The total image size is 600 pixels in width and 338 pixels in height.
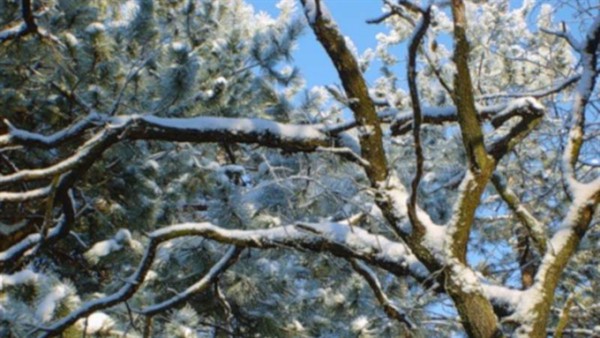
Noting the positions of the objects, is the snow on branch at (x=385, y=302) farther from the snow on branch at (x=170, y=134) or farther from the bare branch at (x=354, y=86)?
the snow on branch at (x=170, y=134)

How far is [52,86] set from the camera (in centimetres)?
489

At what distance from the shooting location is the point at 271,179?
13.3ft

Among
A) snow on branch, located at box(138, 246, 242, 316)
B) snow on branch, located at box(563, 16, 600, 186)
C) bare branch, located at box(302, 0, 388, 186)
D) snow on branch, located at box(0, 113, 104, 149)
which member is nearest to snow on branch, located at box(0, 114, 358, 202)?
snow on branch, located at box(0, 113, 104, 149)

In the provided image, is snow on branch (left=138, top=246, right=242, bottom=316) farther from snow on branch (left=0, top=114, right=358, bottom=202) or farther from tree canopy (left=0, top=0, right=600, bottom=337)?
snow on branch (left=0, top=114, right=358, bottom=202)

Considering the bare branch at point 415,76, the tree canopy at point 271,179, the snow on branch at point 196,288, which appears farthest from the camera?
the snow on branch at point 196,288

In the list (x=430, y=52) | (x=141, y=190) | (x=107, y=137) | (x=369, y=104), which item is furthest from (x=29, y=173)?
(x=141, y=190)

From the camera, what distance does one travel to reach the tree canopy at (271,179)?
255 centimetres

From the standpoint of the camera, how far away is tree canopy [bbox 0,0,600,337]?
255 cm

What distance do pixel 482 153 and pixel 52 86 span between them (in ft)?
12.2

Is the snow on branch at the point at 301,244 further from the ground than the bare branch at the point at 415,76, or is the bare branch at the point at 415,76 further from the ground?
the bare branch at the point at 415,76

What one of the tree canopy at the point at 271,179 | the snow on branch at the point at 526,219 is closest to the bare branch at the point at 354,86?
the tree canopy at the point at 271,179

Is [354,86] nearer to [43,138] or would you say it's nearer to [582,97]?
[582,97]

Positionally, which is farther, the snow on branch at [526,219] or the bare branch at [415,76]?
the snow on branch at [526,219]

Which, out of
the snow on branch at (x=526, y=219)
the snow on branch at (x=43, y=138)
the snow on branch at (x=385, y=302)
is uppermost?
the snow on branch at (x=43, y=138)
